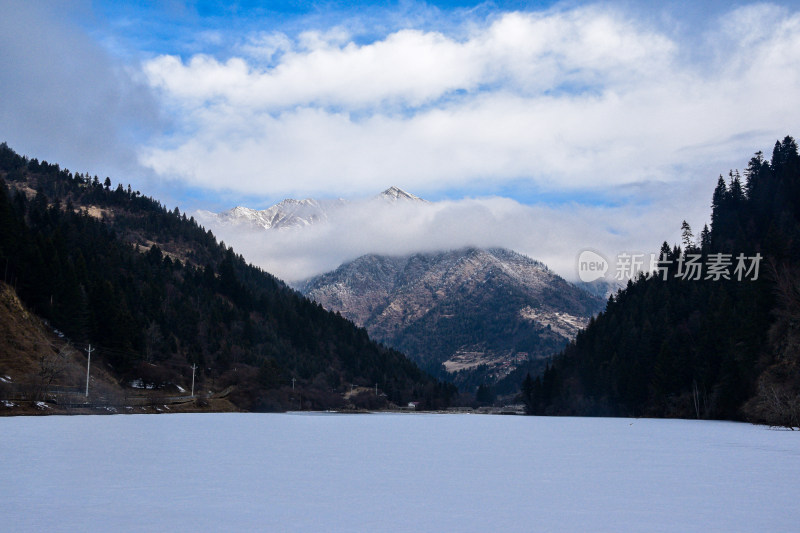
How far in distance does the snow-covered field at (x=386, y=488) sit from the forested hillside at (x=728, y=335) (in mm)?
51156

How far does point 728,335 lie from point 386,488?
117 m

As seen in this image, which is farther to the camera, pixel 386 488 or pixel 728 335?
pixel 728 335

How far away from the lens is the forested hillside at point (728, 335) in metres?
104

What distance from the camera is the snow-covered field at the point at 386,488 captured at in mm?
24828

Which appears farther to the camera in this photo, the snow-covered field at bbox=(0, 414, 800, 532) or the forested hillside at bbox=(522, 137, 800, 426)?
the forested hillside at bbox=(522, 137, 800, 426)

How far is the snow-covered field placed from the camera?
24.8 meters

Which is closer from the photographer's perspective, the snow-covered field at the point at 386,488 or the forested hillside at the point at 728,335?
the snow-covered field at the point at 386,488

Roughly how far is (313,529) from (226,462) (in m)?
24.8

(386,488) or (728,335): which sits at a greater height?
(728,335)

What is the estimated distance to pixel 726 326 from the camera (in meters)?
135

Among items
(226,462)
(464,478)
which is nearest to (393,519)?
(464,478)

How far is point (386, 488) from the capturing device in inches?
1353

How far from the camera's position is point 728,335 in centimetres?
13275

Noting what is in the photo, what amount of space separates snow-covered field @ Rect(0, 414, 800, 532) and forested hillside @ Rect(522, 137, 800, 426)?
5116 cm
